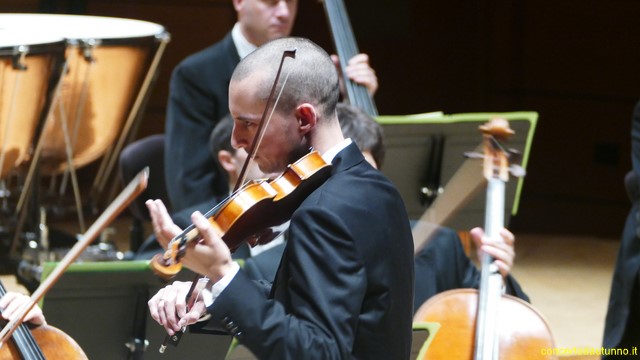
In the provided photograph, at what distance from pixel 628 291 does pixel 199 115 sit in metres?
1.31

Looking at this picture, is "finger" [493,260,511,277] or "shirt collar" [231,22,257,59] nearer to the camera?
"finger" [493,260,511,277]

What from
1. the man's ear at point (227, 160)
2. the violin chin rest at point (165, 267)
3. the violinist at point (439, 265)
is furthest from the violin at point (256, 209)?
the man's ear at point (227, 160)

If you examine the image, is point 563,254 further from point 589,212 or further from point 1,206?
point 1,206

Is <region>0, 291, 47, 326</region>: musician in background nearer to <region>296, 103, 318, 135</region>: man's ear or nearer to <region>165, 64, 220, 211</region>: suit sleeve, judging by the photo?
<region>296, 103, 318, 135</region>: man's ear

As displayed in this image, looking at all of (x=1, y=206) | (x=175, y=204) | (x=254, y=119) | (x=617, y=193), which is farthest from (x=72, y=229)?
(x=254, y=119)

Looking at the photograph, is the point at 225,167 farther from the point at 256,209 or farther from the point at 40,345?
the point at 256,209

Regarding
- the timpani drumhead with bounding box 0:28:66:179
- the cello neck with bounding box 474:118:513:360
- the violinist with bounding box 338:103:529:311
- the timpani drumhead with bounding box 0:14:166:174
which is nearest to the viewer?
the cello neck with bounding box 474:118:513:360

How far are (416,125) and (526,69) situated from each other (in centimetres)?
259

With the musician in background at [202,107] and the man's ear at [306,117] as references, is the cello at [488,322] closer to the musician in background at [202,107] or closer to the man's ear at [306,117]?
the man's ear at [306,117]

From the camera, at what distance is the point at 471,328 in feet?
8.08

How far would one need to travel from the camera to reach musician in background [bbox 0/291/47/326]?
222 centimetres

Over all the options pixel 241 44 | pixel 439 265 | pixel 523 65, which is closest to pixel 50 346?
pixel 439 265

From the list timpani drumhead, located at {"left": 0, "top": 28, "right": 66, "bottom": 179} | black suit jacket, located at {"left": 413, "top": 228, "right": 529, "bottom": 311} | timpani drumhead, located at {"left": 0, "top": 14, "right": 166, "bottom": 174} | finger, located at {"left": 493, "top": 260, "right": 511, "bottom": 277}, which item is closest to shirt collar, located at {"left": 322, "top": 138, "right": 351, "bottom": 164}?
finger, located at {"left": 493, "top": 260, "right": 511, "bottom": 277}

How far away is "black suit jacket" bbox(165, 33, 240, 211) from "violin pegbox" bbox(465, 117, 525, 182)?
936 mm
